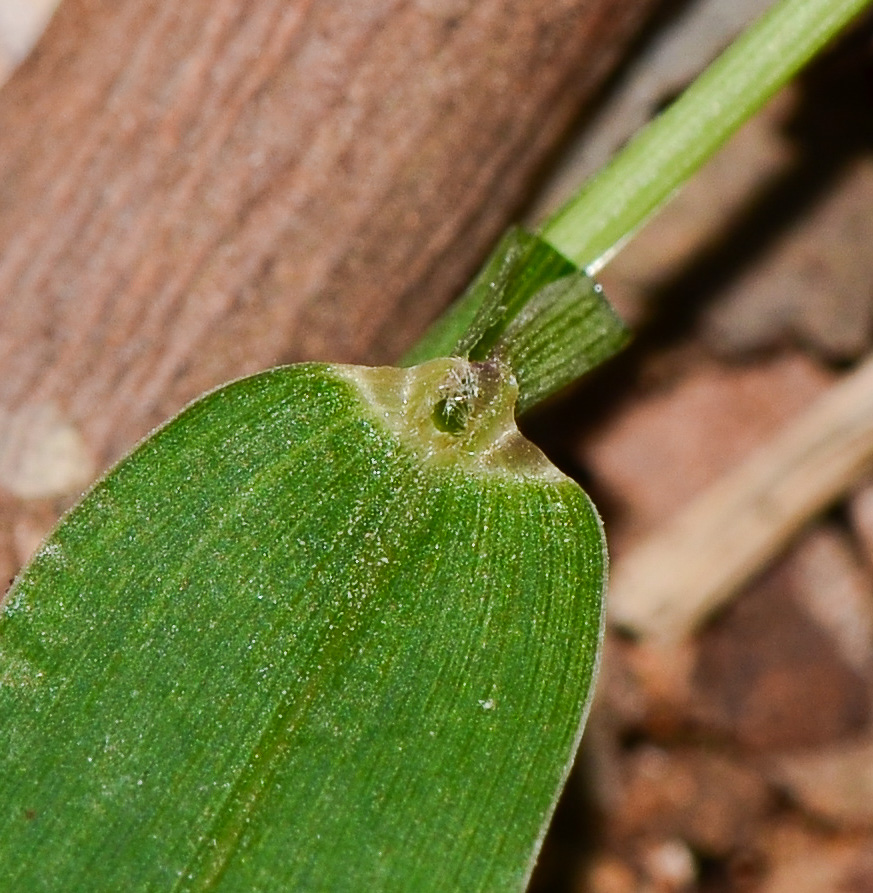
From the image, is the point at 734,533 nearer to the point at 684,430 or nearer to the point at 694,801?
the point at 684,430

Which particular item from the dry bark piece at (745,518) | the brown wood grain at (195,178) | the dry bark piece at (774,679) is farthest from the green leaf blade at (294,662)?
the dry bark piece at (774,679)

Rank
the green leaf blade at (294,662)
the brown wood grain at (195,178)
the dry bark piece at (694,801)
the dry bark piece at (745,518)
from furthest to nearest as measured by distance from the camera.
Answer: the dry bark piece at (694,801) → the dry bark piece at (745,518) → the brown wood grain at (195,178) → the green leaf blade at (294,662)

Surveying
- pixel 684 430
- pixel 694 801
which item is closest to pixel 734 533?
pixel 684 430

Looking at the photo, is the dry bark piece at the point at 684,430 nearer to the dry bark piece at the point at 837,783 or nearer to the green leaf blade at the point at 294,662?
the dry bark piece at the point at 837,783

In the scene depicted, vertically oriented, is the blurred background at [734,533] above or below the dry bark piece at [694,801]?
above

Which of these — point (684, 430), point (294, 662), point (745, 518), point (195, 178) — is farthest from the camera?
point (684, 430)

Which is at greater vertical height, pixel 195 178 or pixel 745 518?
pixel 195 178

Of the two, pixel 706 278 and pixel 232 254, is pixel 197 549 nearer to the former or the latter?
pixel 232 254

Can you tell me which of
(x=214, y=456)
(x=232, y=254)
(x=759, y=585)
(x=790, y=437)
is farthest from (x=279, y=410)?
(x=759, y=585)
